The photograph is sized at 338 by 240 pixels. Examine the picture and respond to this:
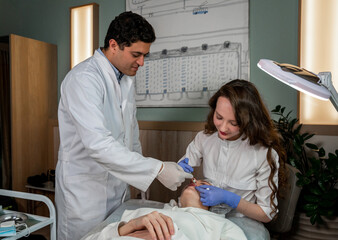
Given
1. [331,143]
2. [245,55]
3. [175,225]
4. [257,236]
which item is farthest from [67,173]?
[331,143]

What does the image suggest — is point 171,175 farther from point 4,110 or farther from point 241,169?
point 4,110

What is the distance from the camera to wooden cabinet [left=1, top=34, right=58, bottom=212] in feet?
8.49

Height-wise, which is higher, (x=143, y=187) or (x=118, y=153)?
(x=118, y=153)

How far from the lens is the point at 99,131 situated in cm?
122

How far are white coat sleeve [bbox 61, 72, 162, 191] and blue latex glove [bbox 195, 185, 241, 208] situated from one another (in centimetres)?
25

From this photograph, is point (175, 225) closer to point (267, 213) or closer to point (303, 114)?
point (267, 213)

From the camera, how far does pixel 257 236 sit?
1.18m

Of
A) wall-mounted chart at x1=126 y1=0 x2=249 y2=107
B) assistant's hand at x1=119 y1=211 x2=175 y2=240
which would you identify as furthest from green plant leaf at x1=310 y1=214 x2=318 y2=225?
wall-mounted chart at x1=126 y1=0 x2=249 y2=107

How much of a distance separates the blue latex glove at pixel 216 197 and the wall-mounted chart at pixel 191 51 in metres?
1.07

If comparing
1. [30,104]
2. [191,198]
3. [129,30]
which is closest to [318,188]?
[191,198]

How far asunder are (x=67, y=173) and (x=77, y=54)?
5.73 ft

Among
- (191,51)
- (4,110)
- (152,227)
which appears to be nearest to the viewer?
(152,227)

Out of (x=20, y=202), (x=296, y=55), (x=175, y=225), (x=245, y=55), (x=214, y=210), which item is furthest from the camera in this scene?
(x=20, y=202)

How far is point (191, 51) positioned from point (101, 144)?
4.42ft
